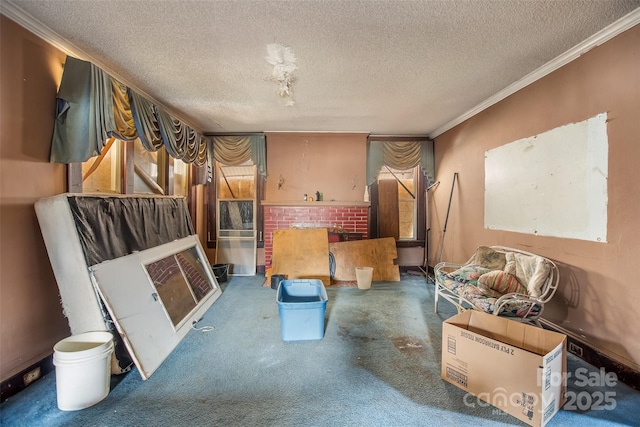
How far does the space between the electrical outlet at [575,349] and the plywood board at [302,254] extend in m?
2.62

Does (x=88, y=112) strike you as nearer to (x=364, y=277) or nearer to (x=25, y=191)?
(x=25, y=191)

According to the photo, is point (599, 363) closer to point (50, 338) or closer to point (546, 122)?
point (546, 122)

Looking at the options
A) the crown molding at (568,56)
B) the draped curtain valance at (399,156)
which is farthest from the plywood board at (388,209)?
the crown molding at (568,56)

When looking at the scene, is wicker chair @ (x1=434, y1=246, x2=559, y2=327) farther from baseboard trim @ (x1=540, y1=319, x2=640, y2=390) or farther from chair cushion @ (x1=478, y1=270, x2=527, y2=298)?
baseboard trim @ (x1=540, y1=319, x2=640, y2=390)

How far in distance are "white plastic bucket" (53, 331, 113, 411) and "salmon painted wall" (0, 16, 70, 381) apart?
0.42m

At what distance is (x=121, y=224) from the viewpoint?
2.39m

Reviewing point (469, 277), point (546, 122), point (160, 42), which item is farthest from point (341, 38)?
point (469, 277)

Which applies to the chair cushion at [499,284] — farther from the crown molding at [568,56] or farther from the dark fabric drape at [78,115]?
the dark fabric drape at [78,115]

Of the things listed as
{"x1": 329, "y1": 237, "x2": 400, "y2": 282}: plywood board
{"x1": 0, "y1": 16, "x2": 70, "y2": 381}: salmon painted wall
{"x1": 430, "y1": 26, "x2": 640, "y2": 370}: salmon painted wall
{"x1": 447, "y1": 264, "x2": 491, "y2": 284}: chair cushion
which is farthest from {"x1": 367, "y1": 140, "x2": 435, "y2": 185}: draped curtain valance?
{"x1": 0, "y1": 16, "x2": 70, "y2": 381}: salmon painted wall

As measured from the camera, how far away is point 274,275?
391 cm

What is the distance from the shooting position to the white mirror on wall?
1.90 meters

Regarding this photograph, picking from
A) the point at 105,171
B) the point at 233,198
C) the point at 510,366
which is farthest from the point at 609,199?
the point at 233,198

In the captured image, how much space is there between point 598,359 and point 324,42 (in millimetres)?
3093

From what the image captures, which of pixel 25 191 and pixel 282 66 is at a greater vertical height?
pixel 282 66
